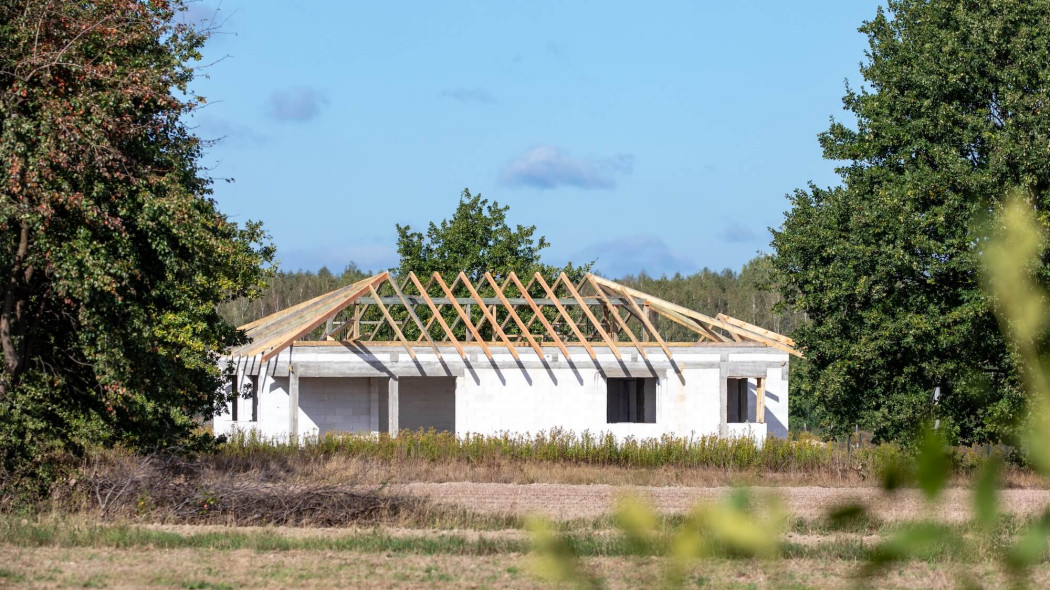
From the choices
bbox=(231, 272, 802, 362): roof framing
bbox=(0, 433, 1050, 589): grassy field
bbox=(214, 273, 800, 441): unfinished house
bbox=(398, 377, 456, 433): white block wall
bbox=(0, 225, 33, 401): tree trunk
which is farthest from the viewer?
bbox=(398, 377, 456, 433): white block wall

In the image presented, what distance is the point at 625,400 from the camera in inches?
1200

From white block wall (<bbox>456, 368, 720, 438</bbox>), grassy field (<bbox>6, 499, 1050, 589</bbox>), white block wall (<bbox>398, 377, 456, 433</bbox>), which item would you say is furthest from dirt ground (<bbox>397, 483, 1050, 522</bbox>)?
white block wall (<bbox>398, 377, 456, 433</bbox>)

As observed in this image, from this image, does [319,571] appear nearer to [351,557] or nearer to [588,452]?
[351,557]

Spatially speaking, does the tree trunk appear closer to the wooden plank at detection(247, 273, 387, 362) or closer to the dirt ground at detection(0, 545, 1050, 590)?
the dirt ground at detection(0, 545, 1050, 590)

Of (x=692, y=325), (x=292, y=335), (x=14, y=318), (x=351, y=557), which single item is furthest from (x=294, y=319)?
(x=351, y=557)

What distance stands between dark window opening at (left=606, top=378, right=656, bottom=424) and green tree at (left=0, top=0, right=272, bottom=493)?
17.2 metres

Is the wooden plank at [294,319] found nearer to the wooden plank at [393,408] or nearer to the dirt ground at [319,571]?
the wooden plank at [393,408]

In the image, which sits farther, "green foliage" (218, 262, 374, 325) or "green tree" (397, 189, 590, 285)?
"green foliage" (218, 262, 374, 325)

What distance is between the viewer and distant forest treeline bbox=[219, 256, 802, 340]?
276 ft

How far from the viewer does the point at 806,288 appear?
902 inches

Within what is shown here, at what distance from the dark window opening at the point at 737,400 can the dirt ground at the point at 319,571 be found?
19.8m

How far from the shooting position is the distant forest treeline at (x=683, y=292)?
276 ft

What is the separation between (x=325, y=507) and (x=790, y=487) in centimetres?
1013

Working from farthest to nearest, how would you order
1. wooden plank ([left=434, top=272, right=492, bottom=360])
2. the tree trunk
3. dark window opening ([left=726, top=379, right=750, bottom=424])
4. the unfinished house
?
dark window opening ([left=726, top=379, right=750, bottom=424])
the unfinished house
wooden plank ([left=434, top=272, right=492, bottom=360])
the tree trunk
